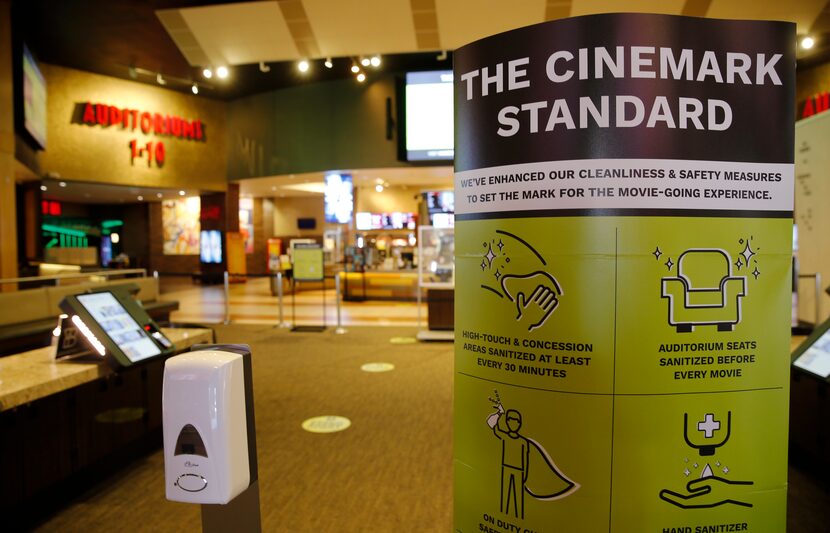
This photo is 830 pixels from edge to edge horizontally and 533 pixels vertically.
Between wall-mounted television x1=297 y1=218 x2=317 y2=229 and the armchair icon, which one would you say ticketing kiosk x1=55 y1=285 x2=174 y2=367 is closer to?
the armchair icon

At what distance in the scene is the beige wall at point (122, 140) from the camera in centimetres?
1362

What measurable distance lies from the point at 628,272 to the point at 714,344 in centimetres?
31

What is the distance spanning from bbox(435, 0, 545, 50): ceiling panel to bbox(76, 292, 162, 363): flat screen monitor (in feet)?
14.1

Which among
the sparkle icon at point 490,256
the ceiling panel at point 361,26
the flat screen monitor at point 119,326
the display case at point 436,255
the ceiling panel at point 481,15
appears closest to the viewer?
the sparkle icon at point 490,256

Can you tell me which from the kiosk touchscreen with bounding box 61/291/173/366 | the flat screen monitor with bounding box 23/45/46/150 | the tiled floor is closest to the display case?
the tiled floor

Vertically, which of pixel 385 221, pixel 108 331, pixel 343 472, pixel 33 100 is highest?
pixel 33 100

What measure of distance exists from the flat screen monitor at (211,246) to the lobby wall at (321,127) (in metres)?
2.80

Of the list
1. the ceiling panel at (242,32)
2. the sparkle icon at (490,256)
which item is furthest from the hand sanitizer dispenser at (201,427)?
the ceiling panel at (242,32)

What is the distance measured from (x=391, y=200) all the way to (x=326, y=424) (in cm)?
1480

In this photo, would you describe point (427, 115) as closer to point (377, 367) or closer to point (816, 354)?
point (377, 367)

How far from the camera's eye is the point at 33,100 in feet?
37.0

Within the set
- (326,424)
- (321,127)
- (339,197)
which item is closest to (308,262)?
(339,197)

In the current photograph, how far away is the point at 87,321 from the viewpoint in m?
3.13

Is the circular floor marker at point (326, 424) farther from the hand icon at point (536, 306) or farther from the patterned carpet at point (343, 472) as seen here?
the hand icon at point (536, 306)
